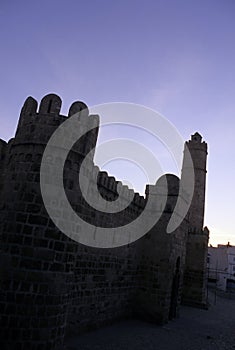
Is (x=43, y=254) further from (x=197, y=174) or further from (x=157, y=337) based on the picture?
(x=197, y=174)

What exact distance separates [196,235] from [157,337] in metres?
12.4

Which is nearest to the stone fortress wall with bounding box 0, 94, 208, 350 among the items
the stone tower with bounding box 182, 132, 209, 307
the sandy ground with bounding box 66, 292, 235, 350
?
the sandy ground with bounding box 66, 292, 235, 350

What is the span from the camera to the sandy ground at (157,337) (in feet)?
24.7

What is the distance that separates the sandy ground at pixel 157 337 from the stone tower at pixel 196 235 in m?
6.19

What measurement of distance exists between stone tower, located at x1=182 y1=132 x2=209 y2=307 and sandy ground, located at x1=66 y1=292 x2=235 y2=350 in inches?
244

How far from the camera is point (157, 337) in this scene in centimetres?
908

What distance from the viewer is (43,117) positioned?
6.32 metres

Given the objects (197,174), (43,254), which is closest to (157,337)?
(43,254)

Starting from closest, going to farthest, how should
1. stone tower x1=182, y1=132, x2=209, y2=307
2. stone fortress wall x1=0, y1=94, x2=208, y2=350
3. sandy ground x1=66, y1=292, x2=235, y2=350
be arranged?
stone fortress wall x1=0, y1=94, x2=208, y2=350
sandy ground x1=66, y1=292, x2=235, y2=350
stone tower x1=182, y1=132, x2=209, y2=307

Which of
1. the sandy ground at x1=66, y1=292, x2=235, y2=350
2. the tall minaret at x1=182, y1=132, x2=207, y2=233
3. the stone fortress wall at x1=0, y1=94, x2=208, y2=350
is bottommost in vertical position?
the sandy ground at x1=66, y1=292, x2=235, y2=350

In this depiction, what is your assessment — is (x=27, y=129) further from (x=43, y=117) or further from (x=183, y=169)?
(x=183, y=169)

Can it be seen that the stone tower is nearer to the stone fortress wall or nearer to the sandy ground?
the sandy ground

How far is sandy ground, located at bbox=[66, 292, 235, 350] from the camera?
7539 mm

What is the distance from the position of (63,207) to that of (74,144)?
130 centimetres
